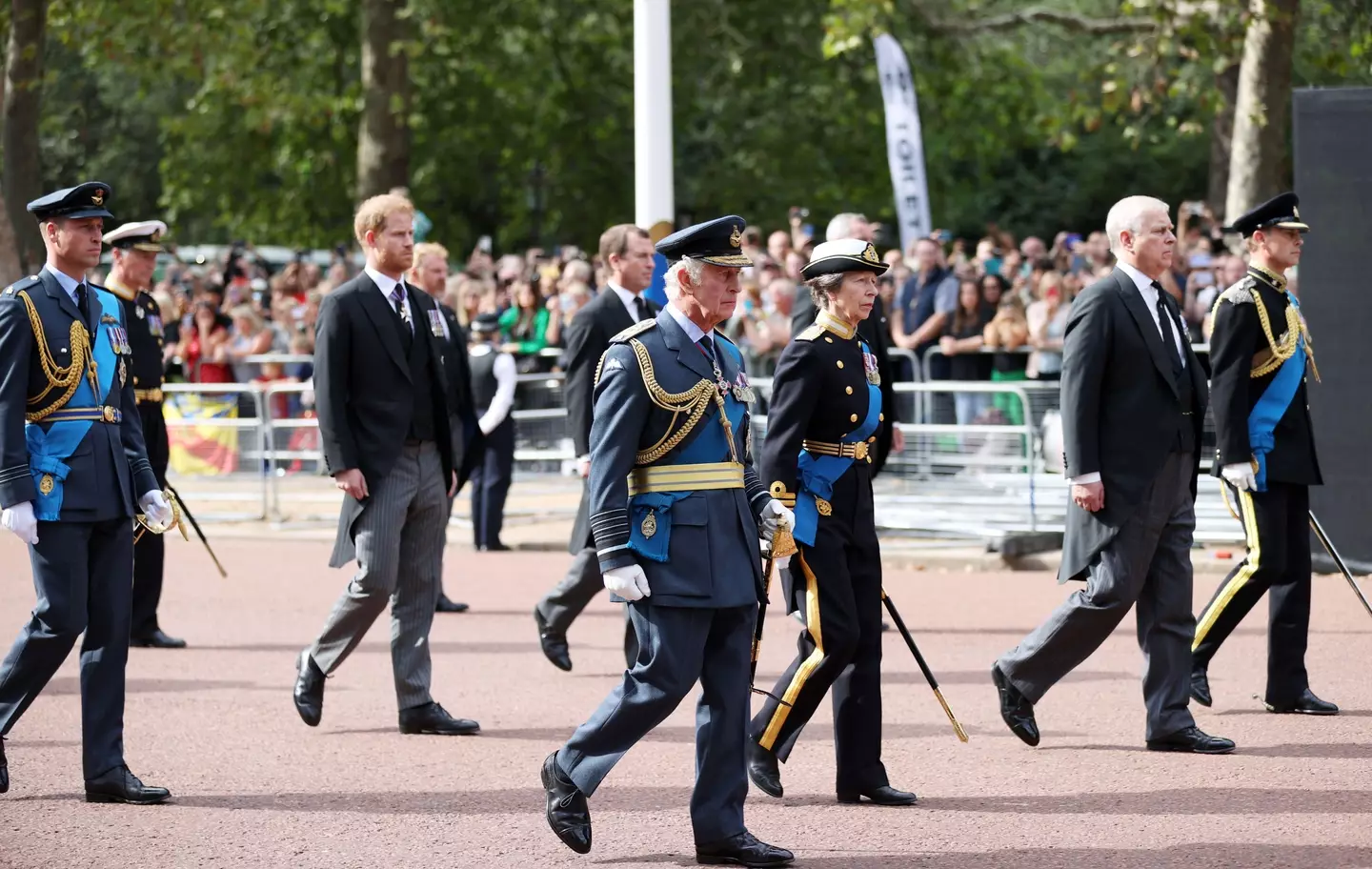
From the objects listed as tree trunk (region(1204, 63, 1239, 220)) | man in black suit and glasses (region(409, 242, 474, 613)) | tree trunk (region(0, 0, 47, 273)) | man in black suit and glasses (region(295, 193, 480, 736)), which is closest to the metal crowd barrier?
man in black suit and glasses (region(409, 242, 474, 613))

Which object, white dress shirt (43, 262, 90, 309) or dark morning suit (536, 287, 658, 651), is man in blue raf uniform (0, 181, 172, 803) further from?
dark morning suit (536, 287, 658, 651)

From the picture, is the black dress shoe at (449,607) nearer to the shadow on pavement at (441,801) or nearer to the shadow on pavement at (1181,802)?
the shadow on pavement at (441,801)

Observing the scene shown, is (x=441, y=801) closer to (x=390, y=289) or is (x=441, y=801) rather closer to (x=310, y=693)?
(x=310, y=693)

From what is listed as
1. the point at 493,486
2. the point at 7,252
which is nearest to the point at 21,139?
the point at 7,252

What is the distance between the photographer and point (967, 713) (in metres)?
8.53

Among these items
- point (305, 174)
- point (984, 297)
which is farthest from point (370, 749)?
point (305, 174)

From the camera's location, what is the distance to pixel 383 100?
2908 cm

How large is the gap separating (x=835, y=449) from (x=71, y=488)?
2.54 m

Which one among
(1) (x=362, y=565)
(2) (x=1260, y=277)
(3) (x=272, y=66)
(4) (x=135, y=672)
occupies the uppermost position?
(3) (x=272, y=66)

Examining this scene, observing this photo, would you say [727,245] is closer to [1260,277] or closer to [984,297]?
[1260,277]

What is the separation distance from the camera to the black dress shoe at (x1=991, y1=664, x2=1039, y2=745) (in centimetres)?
A: 767

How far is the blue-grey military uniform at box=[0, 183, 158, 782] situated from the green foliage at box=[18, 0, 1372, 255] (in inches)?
816

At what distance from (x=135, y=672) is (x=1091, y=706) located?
4.60 meters

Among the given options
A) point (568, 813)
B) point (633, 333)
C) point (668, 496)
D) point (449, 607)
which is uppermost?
point (633, 333)
